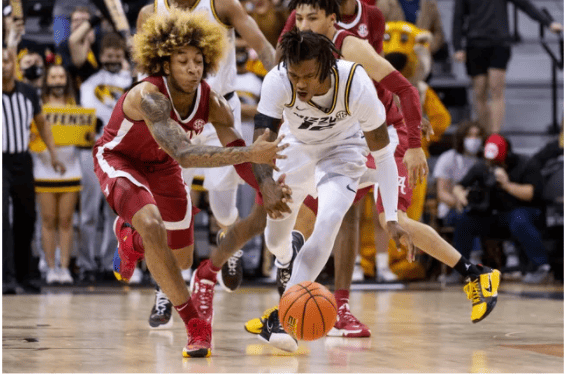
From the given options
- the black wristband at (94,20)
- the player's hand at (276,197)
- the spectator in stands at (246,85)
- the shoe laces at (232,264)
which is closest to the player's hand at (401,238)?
the player's hand at (276,197)

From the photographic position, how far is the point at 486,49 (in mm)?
11219

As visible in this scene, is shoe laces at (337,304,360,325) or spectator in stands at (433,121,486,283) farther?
spectator in stands at (433,121,486,283)

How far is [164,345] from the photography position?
216 inches

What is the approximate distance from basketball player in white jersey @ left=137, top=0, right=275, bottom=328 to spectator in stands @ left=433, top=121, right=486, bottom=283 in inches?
168

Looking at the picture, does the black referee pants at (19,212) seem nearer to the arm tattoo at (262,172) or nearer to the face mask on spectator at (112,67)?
the face mask on spectator at (112,67)

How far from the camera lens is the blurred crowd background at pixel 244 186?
30.4 feet

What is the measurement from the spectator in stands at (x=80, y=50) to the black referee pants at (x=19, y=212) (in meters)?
1.47

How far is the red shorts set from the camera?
5.07 m

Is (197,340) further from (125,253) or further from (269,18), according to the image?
(269,18)

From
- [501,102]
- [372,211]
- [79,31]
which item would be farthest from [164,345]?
[501,102]

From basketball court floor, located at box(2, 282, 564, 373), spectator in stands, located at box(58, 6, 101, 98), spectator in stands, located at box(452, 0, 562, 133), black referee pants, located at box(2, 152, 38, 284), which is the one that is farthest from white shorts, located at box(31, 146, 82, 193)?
spectator in stands, located at box(452, 0, 562, 133)

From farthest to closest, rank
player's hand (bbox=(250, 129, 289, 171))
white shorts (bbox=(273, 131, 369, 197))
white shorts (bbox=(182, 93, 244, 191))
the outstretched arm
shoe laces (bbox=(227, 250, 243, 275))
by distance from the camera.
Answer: white shorts (bbox=(182, 93, 244, 191)), shoe laces (bbox=(227, 250, 243, 275)), white shorts (bbox=(273, 131, 369, 197)), the outstretched arm, player's hand (bbox=(250, 129, 289, 171))

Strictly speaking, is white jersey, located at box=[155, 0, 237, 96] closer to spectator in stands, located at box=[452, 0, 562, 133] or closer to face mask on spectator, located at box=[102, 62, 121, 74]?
face mask on spectator, located at box=[102, 62, 121, 74]

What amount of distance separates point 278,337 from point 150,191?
1087 mm
